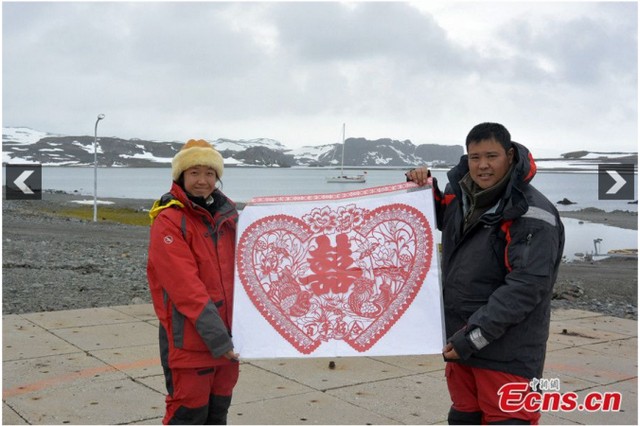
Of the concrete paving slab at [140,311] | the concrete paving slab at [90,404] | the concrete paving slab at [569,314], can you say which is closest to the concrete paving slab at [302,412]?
the concrete paving slab at [90,404]

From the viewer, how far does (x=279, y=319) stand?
12.6 feet

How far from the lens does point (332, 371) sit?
613cm

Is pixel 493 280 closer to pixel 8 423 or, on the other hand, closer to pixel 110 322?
pixel 8 423

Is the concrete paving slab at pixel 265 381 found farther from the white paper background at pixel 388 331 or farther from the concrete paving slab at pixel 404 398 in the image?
the white paper background at pixel 388 331

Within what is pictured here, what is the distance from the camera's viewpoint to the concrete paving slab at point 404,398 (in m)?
5.09

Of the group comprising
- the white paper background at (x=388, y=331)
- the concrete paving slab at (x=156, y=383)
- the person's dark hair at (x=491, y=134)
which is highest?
the person's dark hair at (x=491, y=134)

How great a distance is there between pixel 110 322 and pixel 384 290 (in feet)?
16.5

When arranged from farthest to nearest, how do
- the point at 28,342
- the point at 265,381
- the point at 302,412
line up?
the point at 28,342, the point at 265,381, the point at 302,412

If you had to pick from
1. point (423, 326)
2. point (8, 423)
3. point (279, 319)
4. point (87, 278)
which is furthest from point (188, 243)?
point (87, 278)

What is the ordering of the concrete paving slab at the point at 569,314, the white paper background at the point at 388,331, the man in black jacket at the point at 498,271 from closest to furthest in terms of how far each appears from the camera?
the man in black jacket at the point at 498,271 → the white paper background at the point at 388,331 → the concrete paving slab at the point at 569,314

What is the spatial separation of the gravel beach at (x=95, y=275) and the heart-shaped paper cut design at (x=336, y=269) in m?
5.90

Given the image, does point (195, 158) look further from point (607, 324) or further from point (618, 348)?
point (607, 324)

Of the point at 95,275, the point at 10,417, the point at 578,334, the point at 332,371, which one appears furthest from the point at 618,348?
the point at 95,275

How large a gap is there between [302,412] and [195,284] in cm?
202
